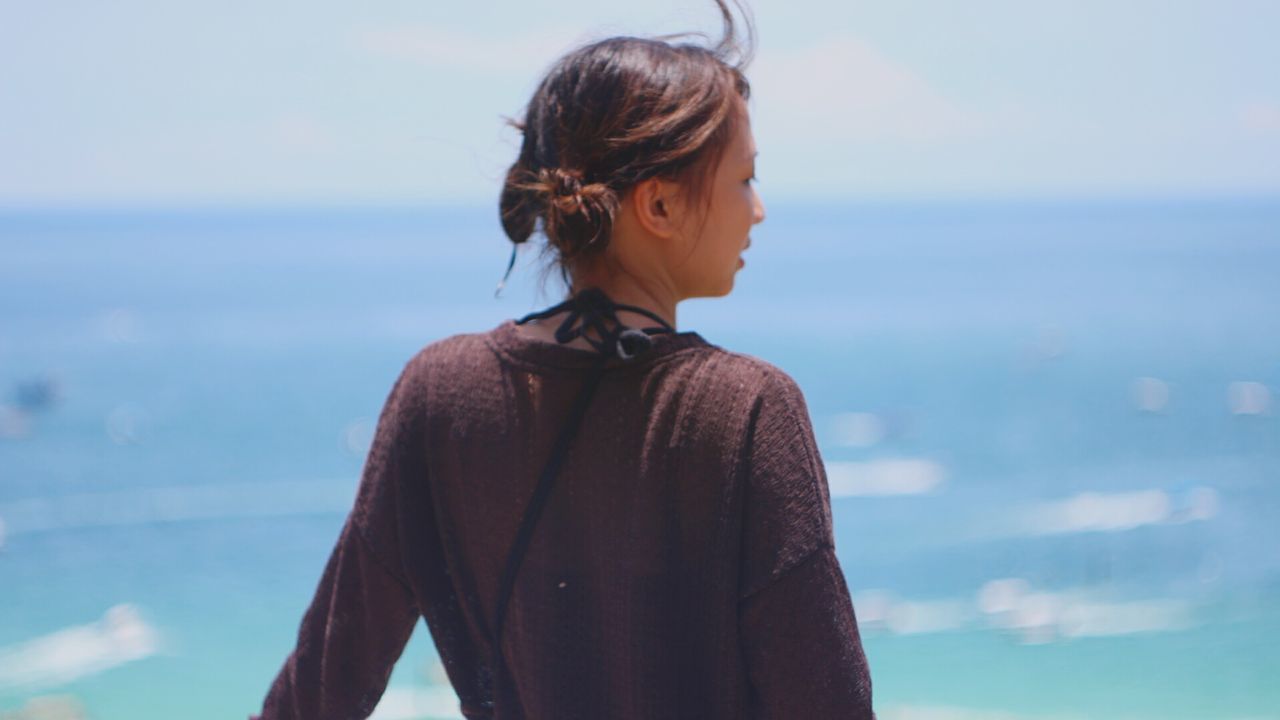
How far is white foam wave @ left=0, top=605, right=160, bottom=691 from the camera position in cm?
675

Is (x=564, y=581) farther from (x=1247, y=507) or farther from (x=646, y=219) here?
(x=1247, y=507)

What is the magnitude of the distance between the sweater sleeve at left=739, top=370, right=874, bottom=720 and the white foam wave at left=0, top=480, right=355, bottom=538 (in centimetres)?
1016

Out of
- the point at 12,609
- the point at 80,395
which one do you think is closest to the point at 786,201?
the point at 80,395

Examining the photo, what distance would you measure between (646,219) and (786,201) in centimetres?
11169

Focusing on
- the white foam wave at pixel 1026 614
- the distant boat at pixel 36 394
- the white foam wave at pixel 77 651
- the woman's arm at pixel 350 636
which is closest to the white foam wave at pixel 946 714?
the white foam wave at pixel 1026 614

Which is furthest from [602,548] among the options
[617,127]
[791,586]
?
[617,127]

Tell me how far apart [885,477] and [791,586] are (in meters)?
11.5

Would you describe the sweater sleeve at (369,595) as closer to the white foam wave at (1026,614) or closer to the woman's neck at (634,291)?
the woman's neck at (634,291)

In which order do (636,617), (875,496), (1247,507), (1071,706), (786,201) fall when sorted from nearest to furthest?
1. (636,617)
2. (1071,706)
3. (1247,507)
4. (875,496)
5. (786,201)

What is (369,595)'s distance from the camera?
1.30m

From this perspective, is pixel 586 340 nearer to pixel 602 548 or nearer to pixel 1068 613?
pixel 602 548

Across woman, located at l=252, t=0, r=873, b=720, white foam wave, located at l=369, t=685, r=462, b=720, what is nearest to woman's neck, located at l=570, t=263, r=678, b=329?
woman, located at l=252, t=0, r=873, b=720

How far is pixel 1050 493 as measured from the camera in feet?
37.7

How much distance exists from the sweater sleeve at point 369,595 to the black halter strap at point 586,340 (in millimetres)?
133
